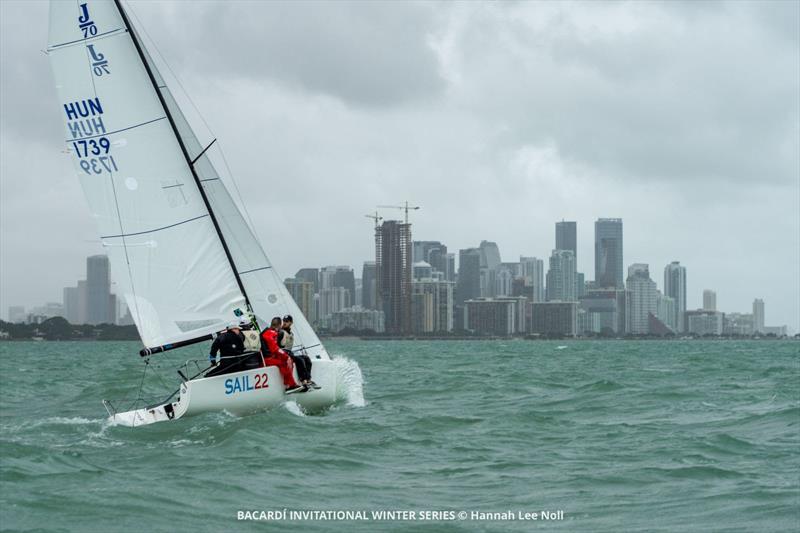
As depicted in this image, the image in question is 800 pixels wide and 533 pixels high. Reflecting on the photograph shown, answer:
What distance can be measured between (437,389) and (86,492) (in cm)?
1482

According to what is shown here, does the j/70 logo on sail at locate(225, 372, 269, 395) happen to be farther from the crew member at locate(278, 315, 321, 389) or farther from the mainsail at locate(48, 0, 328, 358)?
the mainsail at locate(48, 0, 328, 358)

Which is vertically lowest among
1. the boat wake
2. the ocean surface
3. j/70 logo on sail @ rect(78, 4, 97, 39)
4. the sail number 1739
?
the ocean surface

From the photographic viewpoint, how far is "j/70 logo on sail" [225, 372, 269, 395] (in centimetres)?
1467

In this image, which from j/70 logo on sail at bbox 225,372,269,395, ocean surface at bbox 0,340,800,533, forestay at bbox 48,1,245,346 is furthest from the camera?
forestay at bbox 48,1,245,346

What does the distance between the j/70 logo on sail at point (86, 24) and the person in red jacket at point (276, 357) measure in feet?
15.6

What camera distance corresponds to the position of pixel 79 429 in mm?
15023

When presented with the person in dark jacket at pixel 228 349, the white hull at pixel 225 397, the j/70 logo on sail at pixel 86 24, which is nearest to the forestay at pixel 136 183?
the j/70 logo on sail at pixel 86 24

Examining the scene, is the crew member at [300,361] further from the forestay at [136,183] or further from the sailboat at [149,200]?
the forestay at [136,183]

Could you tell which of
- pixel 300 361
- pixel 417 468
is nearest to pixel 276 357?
pixel 300 361

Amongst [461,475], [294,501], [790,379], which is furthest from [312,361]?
[790,379]

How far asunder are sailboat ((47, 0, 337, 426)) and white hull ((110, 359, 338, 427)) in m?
0.01

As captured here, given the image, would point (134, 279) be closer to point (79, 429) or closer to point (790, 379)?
point (79, 429)

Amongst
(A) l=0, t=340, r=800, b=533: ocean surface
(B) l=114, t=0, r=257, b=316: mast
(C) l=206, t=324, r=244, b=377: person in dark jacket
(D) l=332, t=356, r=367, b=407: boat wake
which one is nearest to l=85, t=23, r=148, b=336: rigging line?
(B) l=114, t=0, r=257, b=316: mast

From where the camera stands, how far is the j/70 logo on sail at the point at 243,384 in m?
14.7
